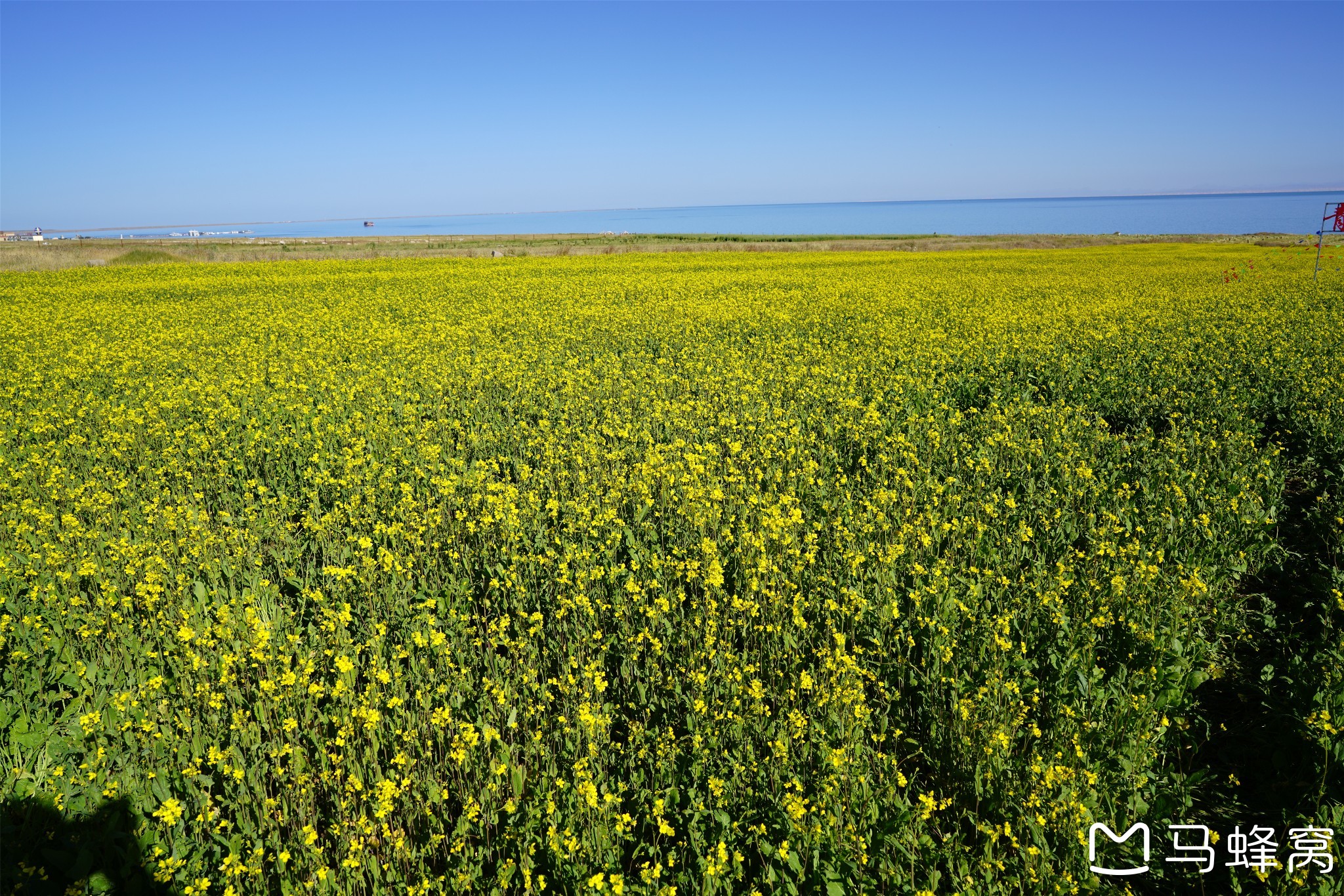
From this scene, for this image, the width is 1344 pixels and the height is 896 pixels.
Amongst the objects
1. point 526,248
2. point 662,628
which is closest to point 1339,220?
point 662,628

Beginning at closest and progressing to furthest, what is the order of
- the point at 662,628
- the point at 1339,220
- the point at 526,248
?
the point at 662,628
the point at 1339,220
the point at 526,248

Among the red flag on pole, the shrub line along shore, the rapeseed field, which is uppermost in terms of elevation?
the shrub line along shore

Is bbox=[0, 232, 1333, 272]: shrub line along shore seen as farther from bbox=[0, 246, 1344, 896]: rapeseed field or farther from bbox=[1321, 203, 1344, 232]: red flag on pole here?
bbox=[0, 246, 1344, 896]: rapeseed field

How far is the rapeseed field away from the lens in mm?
3355

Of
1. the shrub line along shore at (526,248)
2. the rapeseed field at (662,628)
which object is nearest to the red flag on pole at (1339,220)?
the rapeseed field at (662,628)

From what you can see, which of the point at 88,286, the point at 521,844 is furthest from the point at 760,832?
the point at 88,286

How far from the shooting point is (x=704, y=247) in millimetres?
54656

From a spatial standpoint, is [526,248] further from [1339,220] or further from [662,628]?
[662,628]

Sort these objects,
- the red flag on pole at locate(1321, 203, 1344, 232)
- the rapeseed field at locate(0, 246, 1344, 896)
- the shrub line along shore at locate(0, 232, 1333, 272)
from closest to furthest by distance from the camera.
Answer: the rapeseed field at locate(0, 246, 1344, 896) → the red flag on pole at locate(1321, 203, 1344, 232) → the shrub line along shore at locate(0, 232, 1333, 272)

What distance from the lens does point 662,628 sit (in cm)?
499

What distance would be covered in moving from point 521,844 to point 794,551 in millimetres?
3043

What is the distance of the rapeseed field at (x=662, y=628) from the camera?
3355 millimetres

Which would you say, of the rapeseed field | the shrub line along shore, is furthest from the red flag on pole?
the shrub line along shore

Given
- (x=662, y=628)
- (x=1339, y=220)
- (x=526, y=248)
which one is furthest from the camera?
(x=526, y=248)
